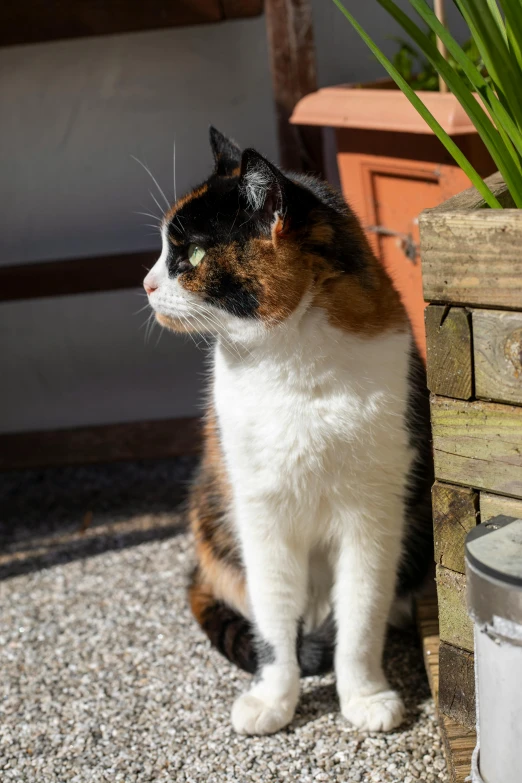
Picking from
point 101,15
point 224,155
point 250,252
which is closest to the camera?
point 250,252

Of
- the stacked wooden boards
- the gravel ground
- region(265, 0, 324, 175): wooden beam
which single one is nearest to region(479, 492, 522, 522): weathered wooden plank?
the stacked wooden boards

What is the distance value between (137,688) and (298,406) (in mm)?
739

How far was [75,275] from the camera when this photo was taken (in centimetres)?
251

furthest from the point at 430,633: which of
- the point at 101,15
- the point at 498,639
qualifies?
the point at 101,15

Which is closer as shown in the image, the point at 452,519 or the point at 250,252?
the point at 452,519

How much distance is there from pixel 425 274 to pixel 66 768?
106 centimetres

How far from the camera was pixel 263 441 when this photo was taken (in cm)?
141

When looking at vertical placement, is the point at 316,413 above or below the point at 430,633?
above

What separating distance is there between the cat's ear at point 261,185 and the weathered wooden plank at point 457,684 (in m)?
0.72

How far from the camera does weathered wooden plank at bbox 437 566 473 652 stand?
4.09 feet

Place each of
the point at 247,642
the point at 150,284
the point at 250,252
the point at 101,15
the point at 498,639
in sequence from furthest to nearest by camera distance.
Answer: the point at 101,15, the point at 247,642, the point at 150,284, the point at 250,252, the point at 498,639

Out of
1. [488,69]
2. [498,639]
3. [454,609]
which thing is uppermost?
[488,69]

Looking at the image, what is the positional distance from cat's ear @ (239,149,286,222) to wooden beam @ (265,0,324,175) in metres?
0.98

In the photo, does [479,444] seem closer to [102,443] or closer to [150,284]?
[150,284]
